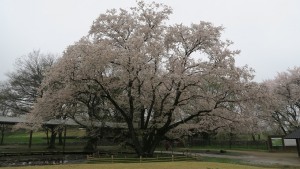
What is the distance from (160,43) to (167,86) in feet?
13.3

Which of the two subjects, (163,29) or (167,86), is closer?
(167,86)

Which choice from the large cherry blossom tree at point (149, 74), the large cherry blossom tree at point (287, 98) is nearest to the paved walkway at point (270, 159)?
the large cherry blossom tree at point (149, 74)

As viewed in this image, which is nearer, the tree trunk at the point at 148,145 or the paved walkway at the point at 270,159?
the paved walkway at the point at 270,159

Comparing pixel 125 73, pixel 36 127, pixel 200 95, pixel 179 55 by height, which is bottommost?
pixel 36 127

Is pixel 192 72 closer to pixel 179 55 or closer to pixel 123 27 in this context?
pixel 179 55

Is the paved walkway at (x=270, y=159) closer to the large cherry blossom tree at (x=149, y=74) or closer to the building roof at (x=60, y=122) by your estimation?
the large cherry blossom tree at (x=149, y=74)

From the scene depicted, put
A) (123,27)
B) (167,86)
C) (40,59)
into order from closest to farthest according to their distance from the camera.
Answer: (167,86)
(123,27)
(40,59)

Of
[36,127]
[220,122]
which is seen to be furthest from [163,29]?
[36,127]

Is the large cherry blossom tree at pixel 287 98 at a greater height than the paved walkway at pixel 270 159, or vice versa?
the large cherry blossom tree at pixel 287 98

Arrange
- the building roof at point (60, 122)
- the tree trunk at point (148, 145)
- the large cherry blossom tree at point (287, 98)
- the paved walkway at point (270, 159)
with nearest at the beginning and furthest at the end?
the paved walkway at point (270, 159) → the tree trunk at point (148, 145) → the building roof at point (60, 122) → the large cherry blossom tree at point (287, 98)

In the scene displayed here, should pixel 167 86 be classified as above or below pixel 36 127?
above

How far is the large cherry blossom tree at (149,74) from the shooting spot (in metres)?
24.7

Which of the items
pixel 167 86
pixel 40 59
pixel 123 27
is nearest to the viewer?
Result: pixel 167 86

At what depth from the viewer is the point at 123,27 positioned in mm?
28047
